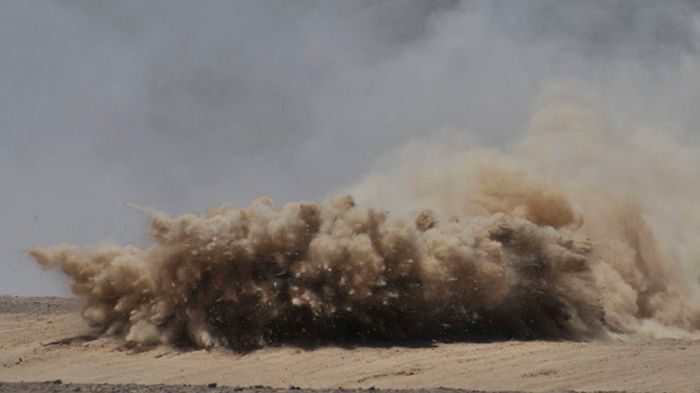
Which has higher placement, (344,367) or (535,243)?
(535,243)

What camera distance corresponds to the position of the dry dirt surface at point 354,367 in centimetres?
1423

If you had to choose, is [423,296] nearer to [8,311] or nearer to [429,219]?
[429,219]

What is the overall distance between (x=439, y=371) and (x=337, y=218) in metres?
4.77

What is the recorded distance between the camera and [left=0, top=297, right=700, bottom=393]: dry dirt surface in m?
14.2

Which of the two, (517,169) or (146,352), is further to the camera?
(517,169)

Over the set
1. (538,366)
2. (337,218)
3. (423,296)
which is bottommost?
(538,366)

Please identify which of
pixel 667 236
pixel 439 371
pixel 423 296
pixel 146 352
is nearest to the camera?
pixel 439 371

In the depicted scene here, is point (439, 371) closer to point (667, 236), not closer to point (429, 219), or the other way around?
point (429, 219)

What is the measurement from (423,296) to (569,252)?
410cm

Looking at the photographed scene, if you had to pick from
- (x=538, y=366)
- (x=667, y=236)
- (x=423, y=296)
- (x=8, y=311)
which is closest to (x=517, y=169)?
(x=667, y=236)

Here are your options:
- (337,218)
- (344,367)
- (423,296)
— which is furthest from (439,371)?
(337,218)

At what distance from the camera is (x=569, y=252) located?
21.3 m

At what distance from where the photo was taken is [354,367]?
16.1 m

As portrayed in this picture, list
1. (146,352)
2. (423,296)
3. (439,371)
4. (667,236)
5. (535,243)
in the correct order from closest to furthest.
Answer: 1. (439,371)
2. (146,352)
3. (423,296)
4. (535,243)
5. (667,236)
